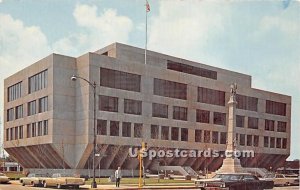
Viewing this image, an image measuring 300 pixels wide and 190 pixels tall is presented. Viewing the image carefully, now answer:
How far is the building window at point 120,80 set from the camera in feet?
170

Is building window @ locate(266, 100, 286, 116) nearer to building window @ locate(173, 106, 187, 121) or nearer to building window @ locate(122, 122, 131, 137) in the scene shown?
building window @ locate(173, 106, 187, 121)

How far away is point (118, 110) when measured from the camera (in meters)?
52.7

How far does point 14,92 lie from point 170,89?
2044cm

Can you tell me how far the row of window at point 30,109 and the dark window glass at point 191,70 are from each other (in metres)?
18.6

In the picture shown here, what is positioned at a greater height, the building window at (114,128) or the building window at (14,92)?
the building window at (14,92)

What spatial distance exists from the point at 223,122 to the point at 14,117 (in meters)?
28.8

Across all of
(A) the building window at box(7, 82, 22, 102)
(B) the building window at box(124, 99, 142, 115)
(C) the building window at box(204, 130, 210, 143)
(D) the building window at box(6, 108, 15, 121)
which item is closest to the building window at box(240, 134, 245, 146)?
(C) the building window at box(204, 130, 210, 143)

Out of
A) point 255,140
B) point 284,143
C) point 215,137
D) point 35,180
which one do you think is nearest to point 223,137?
point 215,137

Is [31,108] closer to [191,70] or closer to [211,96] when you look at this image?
Result: [191,70]

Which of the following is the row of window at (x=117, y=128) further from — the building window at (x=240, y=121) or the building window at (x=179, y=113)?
the building window at (x=240, y=121)

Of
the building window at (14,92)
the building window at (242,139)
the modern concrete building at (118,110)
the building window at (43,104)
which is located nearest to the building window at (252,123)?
the modern concrete building at (118,110)

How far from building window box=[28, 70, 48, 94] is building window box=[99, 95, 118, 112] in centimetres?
694

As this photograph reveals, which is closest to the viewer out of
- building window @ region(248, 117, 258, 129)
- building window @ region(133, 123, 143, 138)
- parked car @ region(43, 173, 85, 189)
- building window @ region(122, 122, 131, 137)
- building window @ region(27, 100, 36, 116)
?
parked car @ region(43, 173, 85, 189)

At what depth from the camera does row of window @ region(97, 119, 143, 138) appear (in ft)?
168
